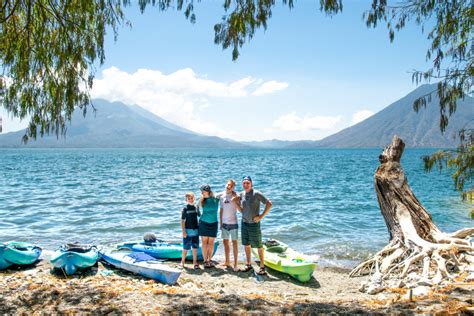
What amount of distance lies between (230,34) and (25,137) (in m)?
2.96

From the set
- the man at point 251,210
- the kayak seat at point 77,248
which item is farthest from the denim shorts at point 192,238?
the kayak seat at point 77,248

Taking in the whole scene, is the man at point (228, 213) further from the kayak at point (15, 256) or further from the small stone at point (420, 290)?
the kayak at point (15, 256)

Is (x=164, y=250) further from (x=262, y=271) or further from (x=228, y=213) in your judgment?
(x=262, y=271)

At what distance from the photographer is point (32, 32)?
5.27 m

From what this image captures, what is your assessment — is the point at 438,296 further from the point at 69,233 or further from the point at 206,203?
the point at 69,233

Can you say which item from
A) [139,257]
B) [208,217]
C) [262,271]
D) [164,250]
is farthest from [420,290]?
[164,250]

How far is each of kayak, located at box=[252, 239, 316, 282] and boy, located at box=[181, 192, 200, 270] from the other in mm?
1667

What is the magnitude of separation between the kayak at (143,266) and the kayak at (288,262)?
234cm

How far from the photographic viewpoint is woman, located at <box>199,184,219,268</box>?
8725 millimetres

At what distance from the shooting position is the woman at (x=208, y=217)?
8725 mm

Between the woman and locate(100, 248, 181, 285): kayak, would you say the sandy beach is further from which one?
the woman

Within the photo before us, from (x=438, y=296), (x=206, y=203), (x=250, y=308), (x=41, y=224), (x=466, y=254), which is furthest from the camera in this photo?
(x=41, y=224)

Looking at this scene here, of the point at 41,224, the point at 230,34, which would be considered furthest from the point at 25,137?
the point at 41,224

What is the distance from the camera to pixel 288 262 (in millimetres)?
8930
